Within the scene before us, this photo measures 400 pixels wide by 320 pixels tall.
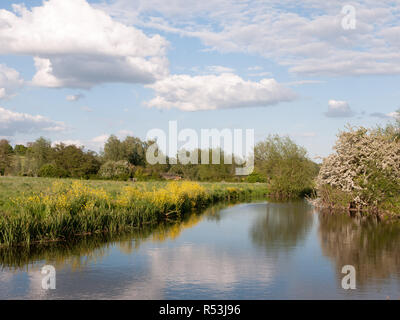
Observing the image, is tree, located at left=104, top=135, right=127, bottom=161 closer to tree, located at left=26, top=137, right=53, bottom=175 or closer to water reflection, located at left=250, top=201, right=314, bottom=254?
tree, located at left=26, top=137, right=53, bottom=175

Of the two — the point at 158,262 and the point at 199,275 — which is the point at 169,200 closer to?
the point at 158,262

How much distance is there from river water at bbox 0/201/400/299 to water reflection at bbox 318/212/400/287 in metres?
0.03

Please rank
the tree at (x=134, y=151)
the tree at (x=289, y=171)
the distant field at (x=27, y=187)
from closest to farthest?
1. the distant field at (x=27, y=187)
2. the tree at (x=289, y=171)
3. the tree at (x=134, y=151)

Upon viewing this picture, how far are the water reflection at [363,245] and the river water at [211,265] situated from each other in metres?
0.03

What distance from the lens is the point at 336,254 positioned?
12.1 m

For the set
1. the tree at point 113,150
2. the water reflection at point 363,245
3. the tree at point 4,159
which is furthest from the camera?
the tree at point 113,150

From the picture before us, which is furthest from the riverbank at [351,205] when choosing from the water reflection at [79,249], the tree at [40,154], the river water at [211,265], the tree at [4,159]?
the tree at [4,159]

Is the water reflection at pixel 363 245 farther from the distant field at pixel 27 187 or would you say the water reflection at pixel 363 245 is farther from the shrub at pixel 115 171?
the shrub at pixel 115 171

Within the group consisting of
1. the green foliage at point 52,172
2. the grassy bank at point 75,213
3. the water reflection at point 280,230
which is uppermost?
the green foliage at point 52,172

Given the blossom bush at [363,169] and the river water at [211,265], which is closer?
the river water at [211,265]

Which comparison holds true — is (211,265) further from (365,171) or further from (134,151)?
(134,151)

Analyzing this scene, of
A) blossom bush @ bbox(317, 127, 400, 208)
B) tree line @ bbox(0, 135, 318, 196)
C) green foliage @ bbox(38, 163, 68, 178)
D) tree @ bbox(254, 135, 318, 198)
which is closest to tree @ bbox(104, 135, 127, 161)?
tree line @ bbox(0, 135, 318, 196)

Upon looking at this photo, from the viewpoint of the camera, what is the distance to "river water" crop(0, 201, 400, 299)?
313 inches

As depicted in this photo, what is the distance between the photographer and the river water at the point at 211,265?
7.95 meters
